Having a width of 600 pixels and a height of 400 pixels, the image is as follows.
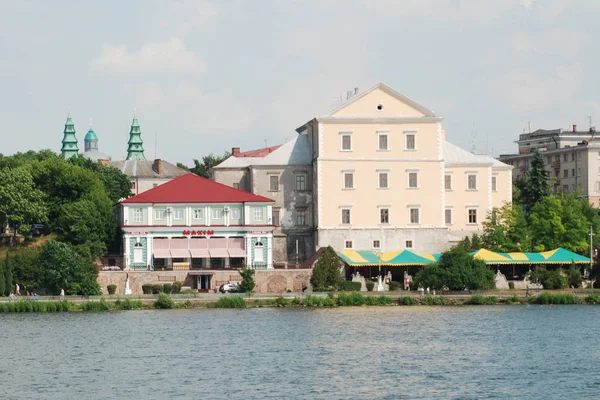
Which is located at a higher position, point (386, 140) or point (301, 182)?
Answer: point (386, 140)

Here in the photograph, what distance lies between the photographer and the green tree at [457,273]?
248ft

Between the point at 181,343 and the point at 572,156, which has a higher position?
the point at 572,156

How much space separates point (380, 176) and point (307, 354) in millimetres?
35380

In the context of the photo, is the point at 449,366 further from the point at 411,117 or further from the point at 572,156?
the point at 572,156

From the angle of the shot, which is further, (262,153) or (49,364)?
(262,153)

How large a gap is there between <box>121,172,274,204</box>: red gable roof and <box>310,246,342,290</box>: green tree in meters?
7.93

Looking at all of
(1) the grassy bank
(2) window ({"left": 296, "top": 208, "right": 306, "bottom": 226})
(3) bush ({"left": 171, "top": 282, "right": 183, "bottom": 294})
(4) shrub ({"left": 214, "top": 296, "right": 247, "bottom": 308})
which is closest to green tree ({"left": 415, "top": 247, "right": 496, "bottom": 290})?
(1) the grassy bank

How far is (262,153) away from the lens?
112 meters

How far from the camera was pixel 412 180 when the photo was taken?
86938 millimetres

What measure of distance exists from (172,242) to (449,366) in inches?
1502

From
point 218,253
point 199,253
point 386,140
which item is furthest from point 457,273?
point 199,253

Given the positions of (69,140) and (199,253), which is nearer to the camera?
(199,253)

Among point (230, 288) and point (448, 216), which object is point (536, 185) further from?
point (230, 288)

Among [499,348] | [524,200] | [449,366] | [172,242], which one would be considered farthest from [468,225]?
[449,366]
